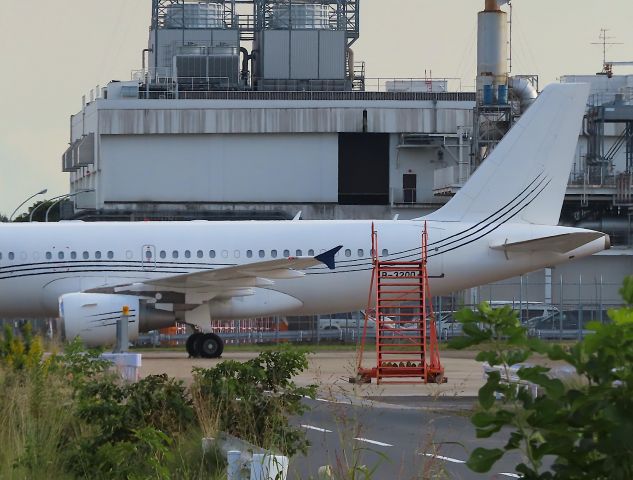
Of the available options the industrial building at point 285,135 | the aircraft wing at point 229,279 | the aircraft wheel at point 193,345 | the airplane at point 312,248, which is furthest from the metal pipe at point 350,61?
the aircraft wheel at point 193,345

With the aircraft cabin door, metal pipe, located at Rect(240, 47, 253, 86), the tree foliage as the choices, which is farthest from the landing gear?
metal pipe, located at Rect(240, 47, 253, 86)

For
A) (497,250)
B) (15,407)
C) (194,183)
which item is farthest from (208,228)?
(194,183)

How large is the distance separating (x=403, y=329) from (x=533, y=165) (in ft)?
21.1

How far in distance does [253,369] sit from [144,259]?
19052 millimetres

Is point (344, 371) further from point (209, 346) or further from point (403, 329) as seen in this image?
point (209, 346)

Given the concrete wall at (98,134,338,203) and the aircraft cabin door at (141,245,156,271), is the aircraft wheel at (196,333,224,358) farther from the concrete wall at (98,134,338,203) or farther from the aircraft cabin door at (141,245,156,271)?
the concrete wall at (98,134,338,203)

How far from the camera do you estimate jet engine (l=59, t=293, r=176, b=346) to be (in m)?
28.0

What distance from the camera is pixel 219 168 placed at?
62031 millimetres

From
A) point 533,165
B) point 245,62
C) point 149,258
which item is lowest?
point 149,258

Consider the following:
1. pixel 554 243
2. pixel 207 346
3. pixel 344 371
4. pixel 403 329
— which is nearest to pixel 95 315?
pixel 207 346

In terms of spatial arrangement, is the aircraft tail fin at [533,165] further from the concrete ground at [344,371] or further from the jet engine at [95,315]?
the jet engine at [95,315]

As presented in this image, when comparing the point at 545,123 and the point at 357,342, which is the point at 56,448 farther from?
A: the point at 357,342

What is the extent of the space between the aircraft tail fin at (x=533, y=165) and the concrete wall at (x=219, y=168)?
31.3 meters

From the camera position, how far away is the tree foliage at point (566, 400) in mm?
4551
